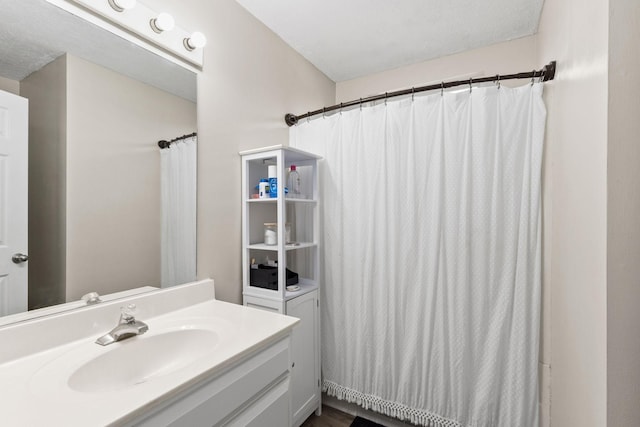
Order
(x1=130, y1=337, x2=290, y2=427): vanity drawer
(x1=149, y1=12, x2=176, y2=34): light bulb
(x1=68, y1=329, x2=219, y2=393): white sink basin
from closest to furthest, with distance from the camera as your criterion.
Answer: (x1=130, y1=337, x2=290, y2=427): vanity drawer → (x1=68, y1=329, x2=219, y2=393): white sink basin → (x1=149, y1=12, x2=176, y2=34): light bulb

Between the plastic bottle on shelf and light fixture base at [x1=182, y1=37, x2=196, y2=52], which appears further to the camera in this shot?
the plastic bottle on shelf

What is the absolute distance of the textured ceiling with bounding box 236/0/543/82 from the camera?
1.65m

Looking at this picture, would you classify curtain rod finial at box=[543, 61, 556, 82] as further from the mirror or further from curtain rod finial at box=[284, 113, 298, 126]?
the mirror

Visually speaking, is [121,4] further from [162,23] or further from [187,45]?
[187,45]

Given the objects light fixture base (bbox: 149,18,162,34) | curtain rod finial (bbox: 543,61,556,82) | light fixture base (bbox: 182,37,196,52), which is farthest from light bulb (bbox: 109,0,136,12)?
curtain rod finial (bbox: 543,61,556,82)

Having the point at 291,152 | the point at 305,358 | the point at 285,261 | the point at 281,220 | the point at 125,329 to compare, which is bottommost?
the point at 305,358

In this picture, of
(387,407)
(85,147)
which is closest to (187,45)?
(85,147)

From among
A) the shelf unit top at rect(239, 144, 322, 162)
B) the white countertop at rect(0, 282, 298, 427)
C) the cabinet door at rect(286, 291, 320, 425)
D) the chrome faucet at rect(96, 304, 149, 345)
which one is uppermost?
the shelf unit top at rect(239, 144, 322, 162)

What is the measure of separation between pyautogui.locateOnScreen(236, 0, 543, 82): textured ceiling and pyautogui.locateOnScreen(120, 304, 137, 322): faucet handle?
1658 mm

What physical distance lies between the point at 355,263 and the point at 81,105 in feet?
4.91

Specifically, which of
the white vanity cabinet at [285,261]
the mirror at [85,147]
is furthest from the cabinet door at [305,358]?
the mirror at [85,147]

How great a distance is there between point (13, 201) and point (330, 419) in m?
1.88

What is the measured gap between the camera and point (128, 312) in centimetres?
106

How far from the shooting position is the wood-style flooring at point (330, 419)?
175 cm
